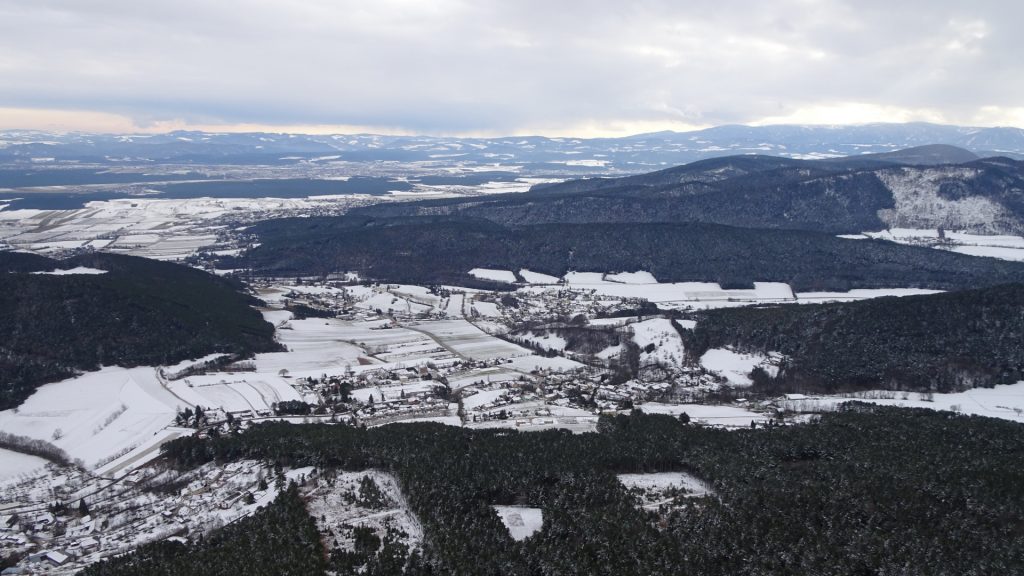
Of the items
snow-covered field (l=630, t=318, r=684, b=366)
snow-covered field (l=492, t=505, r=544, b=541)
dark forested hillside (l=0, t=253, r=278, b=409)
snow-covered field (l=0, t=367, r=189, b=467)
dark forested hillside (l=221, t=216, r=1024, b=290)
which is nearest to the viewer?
snow-covered field (l=492, t=505, r=544, b=541)

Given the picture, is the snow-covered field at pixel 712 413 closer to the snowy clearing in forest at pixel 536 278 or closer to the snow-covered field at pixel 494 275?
the snowy clearing in forest at pixel 536 278

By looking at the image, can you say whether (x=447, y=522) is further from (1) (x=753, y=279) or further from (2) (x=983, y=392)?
(1) (x=753, y=279)

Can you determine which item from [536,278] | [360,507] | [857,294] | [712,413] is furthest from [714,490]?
[536,278]

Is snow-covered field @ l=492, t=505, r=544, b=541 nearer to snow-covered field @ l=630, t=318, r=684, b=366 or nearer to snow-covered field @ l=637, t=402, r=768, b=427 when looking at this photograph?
snow-covered field @ l=637, t=402, r=768, b=427

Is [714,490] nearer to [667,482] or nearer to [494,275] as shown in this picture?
[667,482]

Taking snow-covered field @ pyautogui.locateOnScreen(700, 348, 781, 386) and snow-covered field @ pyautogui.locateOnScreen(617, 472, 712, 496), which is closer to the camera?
snow-covered field @ pyautogui.locateOnScreen(617, 472, 712, 496)

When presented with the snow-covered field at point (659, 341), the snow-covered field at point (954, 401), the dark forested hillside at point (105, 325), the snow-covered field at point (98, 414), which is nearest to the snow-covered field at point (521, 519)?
the snow-covered field at point (98, 414)

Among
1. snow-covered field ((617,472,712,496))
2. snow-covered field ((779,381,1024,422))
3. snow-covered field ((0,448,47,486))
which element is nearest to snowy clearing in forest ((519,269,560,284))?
snow-covered field ((779,381,1024,422))

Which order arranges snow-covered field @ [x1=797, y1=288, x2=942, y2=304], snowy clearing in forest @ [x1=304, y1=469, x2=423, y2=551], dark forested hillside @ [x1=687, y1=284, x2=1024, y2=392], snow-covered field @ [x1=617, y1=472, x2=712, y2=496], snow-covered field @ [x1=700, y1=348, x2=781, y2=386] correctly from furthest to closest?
snow-covered field @ [x1=797, y1=288, x2=942, y2=304]
snow-covered field @ [x1=700, y1=348, x2=781, y2=386]
dark forested hillside @ [x1=687, y1=284, x2=1024, y2=392]
snow-covered field @ [x1=617, y1=472, x2=712, y2=496]
snowy clearing in forest @ [x1=304, y1=469, x2=423, y2=551]
